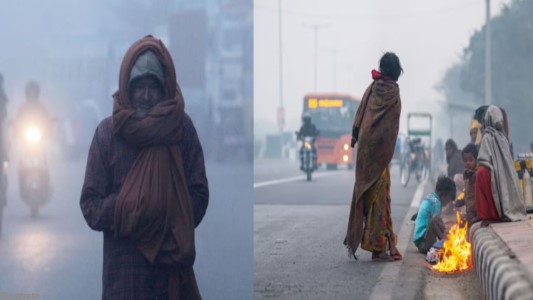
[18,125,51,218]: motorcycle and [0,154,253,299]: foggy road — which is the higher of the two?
[18,125,51,218]: motorcycle

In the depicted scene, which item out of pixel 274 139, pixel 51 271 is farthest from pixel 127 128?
pixel 274 139

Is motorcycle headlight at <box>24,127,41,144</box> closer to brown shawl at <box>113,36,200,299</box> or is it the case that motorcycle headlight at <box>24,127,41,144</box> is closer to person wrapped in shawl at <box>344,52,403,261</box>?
brown shawl at <box>113,36,200,299</box>

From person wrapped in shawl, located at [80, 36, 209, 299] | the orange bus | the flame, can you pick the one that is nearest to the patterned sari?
the flame

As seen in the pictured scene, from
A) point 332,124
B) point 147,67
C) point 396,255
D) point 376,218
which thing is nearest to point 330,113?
point 332,124

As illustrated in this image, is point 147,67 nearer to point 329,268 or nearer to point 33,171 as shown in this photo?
point 33,171

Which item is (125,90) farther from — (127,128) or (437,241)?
(437,241)

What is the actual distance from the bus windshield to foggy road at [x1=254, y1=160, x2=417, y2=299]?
87.2 ft

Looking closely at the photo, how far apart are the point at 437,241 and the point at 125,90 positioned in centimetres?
624

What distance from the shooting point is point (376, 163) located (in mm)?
9922

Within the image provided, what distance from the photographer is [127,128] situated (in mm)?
4613

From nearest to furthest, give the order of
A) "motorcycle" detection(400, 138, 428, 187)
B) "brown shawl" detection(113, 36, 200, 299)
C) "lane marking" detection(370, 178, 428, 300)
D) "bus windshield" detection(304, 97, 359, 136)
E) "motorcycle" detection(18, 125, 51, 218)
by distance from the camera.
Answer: "brown shawl" detection(113, 36, 200, 299)
"motorcycle" detection(18, 125, 51, 218)
"lane marking" detection(370, 178, 428, 300)
"motorcycle" detection(400, 138, 428, 187)
"bus windshield" detection(304, 97, 359, 136)

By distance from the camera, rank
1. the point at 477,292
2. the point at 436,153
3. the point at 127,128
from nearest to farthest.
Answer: the point at 127,128, the point at 477,292, the point at 436,153

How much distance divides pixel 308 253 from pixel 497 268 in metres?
4.19

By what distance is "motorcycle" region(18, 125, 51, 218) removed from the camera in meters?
5.59
